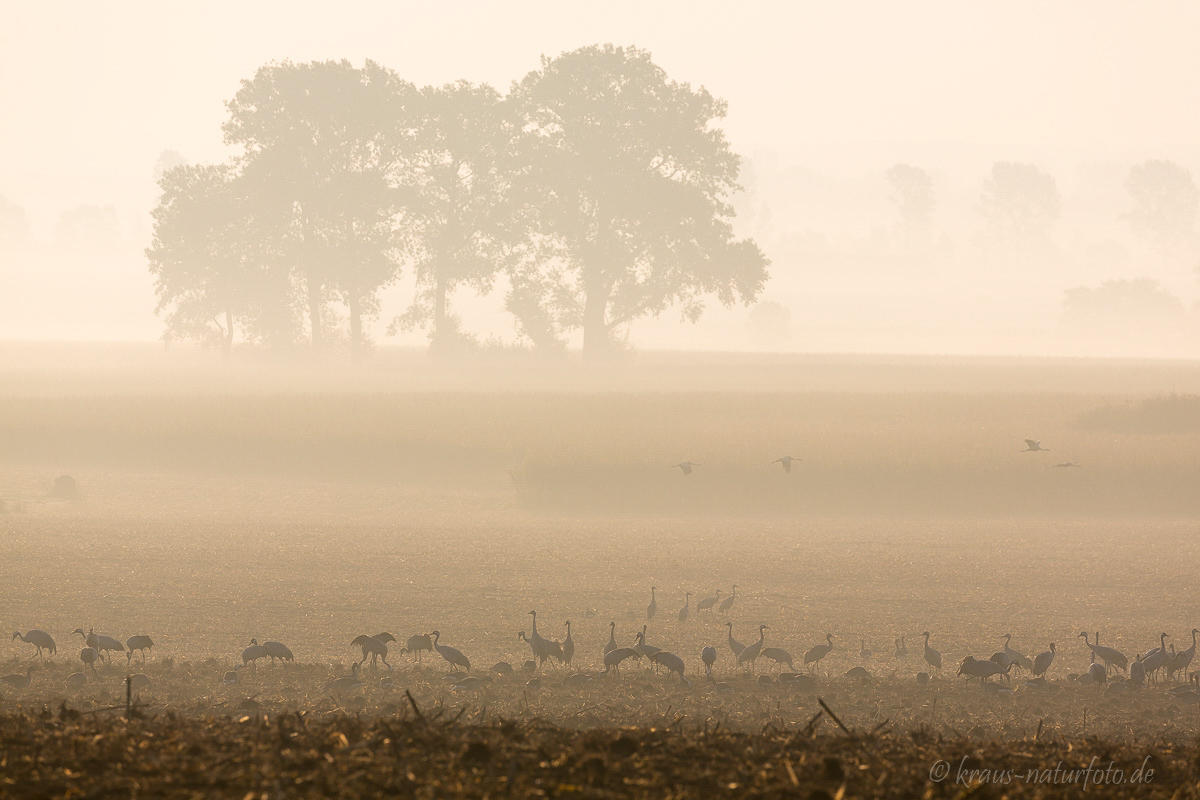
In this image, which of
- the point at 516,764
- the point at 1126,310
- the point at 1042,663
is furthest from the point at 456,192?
the point at 1126,310

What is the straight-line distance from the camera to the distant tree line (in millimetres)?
50156

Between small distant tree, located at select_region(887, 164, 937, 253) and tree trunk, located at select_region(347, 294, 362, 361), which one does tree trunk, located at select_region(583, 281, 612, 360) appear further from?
small distant tree, located at select_region(887, 164, 937, 253)

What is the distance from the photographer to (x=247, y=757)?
4.37 m

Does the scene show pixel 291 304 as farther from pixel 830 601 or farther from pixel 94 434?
pixel 830 601

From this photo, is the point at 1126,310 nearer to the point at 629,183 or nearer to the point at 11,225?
the point at 629,183

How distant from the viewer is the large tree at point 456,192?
5234cm

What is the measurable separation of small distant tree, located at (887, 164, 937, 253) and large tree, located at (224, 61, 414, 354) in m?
116

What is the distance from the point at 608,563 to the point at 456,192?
41.1 meters

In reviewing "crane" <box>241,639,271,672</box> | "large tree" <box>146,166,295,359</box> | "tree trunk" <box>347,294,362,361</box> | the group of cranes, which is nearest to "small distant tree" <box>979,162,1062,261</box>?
"tree trunk" <box>347,294,362,361</box>

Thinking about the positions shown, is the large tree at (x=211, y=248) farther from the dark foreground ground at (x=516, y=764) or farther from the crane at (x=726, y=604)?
the dark foreground ground at (x=516, y=764)

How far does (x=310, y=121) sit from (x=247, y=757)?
53763 mm

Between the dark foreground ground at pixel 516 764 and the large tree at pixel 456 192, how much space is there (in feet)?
157

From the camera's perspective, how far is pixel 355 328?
2173 inches

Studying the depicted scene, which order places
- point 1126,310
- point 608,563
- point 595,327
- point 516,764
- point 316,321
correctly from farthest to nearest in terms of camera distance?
point 1126,310 < point 316,321 < point 595,327 < point 608,563 < point 516,764
